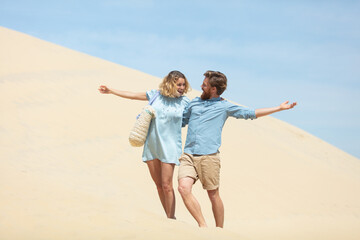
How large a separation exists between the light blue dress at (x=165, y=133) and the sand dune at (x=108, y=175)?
2.21 ft

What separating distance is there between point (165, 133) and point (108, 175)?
5.96 metres

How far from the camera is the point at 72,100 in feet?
50.9

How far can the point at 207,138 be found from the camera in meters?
5.41

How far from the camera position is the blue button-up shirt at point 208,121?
17.7ft

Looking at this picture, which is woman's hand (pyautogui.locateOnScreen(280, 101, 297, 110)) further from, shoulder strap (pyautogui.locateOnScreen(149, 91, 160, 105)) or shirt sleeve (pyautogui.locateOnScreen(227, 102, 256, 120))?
shoulder strap (pyautogui.locateOnScreen(149, 91, 160, 105))

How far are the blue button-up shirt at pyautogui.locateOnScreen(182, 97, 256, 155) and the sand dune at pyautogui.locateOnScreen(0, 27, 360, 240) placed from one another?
83cm

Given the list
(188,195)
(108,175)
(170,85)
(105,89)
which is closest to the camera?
(188,195)

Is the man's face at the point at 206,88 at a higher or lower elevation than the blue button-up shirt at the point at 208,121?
higher

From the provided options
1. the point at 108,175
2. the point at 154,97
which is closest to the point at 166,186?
the point at 154,97

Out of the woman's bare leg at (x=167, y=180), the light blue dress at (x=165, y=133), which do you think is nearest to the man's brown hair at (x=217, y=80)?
the light blue dress at (x=165, y=133)

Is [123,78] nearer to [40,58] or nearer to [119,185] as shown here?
[40,58]

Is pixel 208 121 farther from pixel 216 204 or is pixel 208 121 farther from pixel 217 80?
pixel 216 204

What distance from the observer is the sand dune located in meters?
5.27

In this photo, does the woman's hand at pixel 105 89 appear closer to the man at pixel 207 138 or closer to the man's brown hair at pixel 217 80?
the man at pixel 207 138
